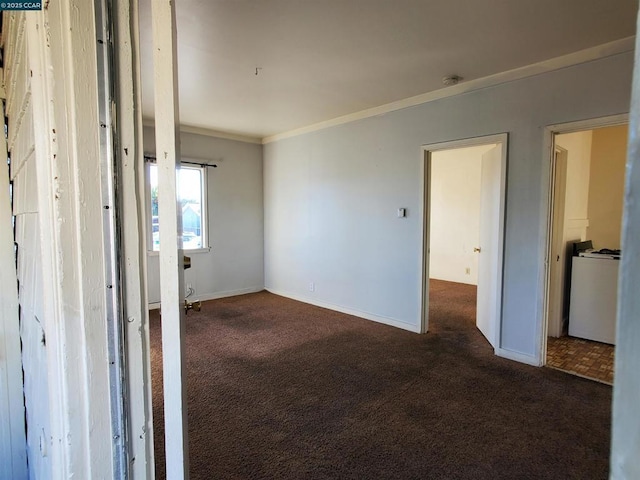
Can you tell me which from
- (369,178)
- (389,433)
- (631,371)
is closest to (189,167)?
(369,178)

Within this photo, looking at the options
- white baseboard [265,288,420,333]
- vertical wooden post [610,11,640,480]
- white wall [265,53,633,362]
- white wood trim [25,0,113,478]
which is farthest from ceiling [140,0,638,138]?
white baseboard [265,288,420,333]

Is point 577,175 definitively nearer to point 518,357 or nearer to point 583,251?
point 583,251

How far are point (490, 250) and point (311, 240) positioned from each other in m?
2.42

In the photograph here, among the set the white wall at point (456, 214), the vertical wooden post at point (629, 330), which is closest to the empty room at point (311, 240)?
the vertical wooden post at point (629, 330)

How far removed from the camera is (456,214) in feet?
21.9

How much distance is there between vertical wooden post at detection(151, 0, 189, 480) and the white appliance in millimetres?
4018

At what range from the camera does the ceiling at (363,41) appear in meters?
2.14

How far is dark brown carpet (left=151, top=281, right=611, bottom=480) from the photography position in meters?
1.87

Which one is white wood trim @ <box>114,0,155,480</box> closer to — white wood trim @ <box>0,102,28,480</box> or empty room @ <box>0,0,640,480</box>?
empty room @ <box>0,0,640,480</box>

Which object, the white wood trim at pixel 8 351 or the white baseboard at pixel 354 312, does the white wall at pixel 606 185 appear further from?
the white wood trim at pixel 8 351

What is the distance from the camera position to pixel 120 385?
78 centimetres

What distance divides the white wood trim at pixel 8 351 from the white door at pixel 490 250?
3.50 meters

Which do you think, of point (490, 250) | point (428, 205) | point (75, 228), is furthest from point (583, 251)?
point (75, 228)

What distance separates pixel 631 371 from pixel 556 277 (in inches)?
159
